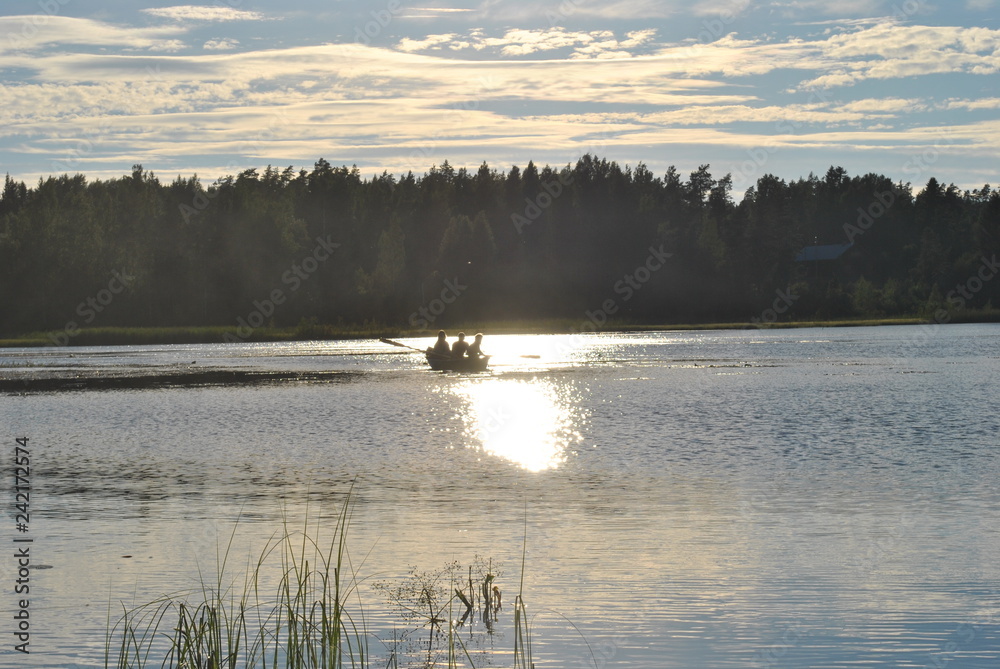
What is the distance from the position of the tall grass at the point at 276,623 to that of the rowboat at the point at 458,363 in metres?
35.1

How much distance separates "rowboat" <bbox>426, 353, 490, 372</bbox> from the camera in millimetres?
46406

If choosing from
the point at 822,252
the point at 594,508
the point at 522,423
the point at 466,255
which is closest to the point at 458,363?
the point at 522,423

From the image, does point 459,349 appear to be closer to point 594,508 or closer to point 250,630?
point 594,508

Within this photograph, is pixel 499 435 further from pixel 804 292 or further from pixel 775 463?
pixel 804 292

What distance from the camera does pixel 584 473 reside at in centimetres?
1755

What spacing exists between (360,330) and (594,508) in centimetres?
8621

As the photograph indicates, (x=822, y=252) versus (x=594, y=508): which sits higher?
(x=822, y=252)

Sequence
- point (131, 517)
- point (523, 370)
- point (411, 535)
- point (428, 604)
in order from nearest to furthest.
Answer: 1. point (428, 604)
2. point (411, 535)
3. point (131, 517)
4. point (523, 370)

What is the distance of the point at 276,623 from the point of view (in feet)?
29.1

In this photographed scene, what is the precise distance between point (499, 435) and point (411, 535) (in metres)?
11.3

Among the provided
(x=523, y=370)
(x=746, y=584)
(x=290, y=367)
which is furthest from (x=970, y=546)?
(x=290, y=367)

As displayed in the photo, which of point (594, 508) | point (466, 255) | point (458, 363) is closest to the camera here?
point (594, 508)

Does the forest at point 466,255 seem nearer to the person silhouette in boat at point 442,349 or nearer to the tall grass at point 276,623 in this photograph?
the person silhouette in boat at point 442,349

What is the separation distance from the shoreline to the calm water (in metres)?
54.4
